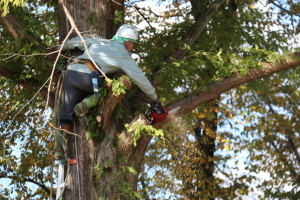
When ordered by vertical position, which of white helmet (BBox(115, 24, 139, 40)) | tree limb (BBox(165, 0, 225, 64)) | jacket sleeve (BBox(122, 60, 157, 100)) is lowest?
jacket sleeve (BBox(122, 60, 157, 100))

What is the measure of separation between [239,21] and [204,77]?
1471mm

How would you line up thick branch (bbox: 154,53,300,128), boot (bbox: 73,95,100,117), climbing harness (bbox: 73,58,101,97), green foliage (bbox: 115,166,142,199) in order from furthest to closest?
1. thick branch (bbox: 154,53,300,128)
2. green foliage (bbox: 115,166,142,199)
3. boot (bbox: 73,95,100,117)
4. climbing harness (bbox: 73,58,101,97)

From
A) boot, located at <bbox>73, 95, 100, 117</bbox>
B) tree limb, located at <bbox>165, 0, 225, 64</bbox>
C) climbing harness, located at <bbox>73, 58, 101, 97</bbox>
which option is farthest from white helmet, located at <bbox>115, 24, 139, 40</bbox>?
tree limb, located at <bbox>165, 0, 225, 64</bbox>

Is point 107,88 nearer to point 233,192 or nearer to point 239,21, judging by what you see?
point 239,21

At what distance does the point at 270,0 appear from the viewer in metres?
11.4

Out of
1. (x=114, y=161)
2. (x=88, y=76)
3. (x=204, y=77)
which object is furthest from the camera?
(x=204, y=77)

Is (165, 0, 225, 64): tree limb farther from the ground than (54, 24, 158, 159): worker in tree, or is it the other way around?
(165, 0, 225, 64): tree limb

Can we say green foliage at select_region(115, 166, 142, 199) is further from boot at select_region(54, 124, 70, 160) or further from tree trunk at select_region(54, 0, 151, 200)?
boot at select_region(54, 124, 70, 160)

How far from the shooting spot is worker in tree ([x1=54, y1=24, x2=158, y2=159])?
602cm

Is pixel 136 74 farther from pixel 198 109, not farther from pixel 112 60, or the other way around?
pixel 198 109

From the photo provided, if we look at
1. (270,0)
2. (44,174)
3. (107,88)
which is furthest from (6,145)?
(270,0)

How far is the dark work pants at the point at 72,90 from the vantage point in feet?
19.8

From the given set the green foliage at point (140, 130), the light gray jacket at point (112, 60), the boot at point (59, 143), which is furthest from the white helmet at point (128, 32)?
the boot at point (59, 143)

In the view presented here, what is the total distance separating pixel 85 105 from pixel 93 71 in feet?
1.45
